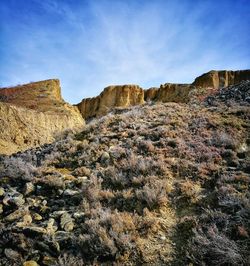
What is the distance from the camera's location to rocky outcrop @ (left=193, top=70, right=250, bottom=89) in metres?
52.8

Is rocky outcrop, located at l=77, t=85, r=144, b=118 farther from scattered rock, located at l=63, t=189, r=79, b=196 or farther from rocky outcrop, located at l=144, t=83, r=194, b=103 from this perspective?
scattered rock, located at l=63, t=189, r=79, b=196

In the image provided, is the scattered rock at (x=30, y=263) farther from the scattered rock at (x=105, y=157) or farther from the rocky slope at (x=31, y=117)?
the rocky slope at (x=31, y=117)

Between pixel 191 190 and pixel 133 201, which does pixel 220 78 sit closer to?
pixel 191 190

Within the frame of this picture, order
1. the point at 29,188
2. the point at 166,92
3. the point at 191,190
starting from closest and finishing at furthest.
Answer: the point at 191,190, the point at 29,188, the point at 166,92

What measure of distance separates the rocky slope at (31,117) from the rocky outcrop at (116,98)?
29.9 m

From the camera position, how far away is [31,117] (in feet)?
67.7

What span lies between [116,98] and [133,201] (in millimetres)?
55672

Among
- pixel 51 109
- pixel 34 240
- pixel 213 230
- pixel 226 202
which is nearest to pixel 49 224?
pixel 34 240

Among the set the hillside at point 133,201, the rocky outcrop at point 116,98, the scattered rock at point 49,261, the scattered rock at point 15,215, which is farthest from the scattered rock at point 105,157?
the rocky outcrop at point 116,98

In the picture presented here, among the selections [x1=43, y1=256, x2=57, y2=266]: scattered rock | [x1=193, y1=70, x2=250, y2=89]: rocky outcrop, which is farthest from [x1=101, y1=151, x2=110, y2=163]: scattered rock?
[x1=193, y1=70, x2=250, y2=89]: rocky outcrop

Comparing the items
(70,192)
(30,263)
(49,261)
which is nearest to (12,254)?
(30,263)

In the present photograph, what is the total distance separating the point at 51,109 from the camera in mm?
24453

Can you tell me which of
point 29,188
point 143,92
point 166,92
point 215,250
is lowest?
point 215,250

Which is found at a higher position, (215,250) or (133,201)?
(133,201)
